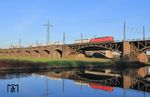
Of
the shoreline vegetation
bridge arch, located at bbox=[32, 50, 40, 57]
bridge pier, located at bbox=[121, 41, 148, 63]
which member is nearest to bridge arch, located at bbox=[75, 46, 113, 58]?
bridge arch, located at bbox=[32, 50, 40, 57]

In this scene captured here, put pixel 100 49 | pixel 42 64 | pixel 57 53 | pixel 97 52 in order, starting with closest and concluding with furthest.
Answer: pixel 42 64 < pixel 100 49 < pixel 57 53 < pixel 97 52

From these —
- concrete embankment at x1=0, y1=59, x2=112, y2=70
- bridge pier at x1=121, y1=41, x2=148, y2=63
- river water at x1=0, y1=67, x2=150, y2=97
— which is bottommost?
river water at x1=0, y1=67, x2=150, y2=97

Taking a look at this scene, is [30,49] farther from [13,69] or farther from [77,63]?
[13,69]

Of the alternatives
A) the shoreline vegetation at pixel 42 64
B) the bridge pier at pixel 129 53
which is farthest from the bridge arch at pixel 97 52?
the shoreline vegetation at pixel 42 64

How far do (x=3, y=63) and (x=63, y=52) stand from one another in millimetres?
58131

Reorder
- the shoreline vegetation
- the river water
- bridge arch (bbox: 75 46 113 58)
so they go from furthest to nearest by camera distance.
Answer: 1. bridge arch (bbox: 75 46 113 58)
2. the shoreline vegetation
3. the river water

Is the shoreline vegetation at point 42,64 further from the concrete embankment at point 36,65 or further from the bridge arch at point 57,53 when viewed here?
the bridge arch at point 57,53

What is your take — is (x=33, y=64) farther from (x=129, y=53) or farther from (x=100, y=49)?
(x=100, y=49)

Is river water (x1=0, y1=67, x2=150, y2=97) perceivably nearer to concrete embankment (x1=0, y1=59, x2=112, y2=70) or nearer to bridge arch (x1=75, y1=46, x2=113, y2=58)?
concrete embankment (x1=0, y1=59, x2=112, y2=70)

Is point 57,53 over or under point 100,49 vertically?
under

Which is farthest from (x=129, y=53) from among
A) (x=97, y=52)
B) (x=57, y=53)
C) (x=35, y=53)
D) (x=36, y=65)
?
(x=35, y=53)

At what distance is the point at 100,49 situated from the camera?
358 feet

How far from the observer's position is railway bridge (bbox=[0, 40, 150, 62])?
85500mm

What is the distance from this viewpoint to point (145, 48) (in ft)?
264
